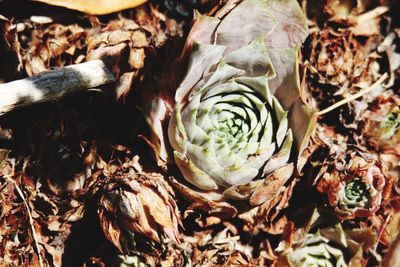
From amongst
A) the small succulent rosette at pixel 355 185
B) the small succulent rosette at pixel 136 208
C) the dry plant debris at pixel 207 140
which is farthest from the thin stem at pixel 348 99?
the small succulent rosette at pixel 136 208

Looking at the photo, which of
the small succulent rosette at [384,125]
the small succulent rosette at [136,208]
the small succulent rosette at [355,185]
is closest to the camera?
the small succulent rosette at [136,208]

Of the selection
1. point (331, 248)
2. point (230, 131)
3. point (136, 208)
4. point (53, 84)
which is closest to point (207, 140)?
point (230, 131)

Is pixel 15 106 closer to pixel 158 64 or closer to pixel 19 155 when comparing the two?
pixel 19 155

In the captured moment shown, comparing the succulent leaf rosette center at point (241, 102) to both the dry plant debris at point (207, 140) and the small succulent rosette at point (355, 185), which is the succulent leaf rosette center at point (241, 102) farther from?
the small succulent rosette at point (355, 185)

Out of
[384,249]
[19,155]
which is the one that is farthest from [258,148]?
[19,155]

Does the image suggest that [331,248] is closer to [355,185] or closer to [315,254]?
[315,254]
